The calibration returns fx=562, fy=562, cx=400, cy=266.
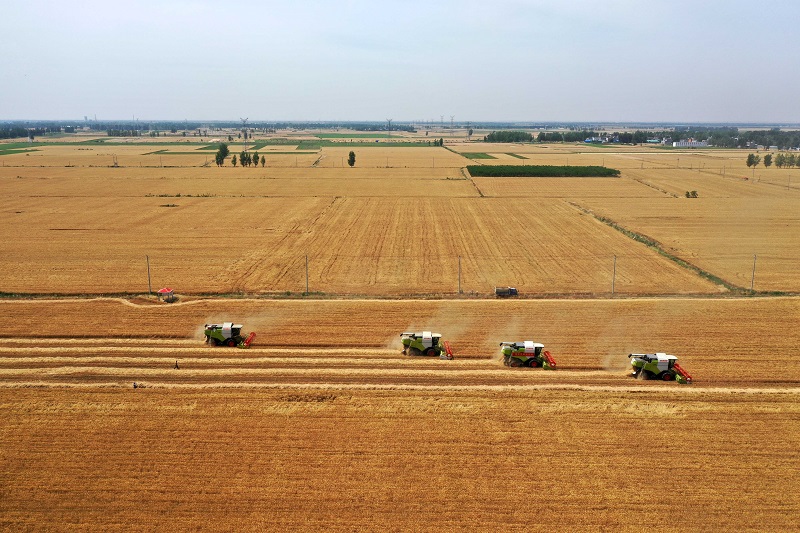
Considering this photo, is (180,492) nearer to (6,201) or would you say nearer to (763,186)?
(6,201)

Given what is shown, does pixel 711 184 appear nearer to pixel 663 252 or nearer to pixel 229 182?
pixel 663 252

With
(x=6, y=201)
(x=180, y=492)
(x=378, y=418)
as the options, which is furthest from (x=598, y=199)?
(x=6, y=201)

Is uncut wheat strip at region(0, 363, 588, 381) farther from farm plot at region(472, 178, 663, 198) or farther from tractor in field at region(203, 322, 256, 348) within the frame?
farm plot at region(472, 178, 663, 198)

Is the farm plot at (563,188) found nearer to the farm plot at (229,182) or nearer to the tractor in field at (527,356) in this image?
the farm plot at (229,182)

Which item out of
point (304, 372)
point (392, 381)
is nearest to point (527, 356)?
point (392, 381)

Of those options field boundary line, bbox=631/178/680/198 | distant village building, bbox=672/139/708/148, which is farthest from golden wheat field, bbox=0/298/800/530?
distant village building, bbox=672/139/708/148

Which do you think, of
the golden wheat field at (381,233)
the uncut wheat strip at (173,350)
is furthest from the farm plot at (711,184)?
the uncut wheat strip at (173,350)
